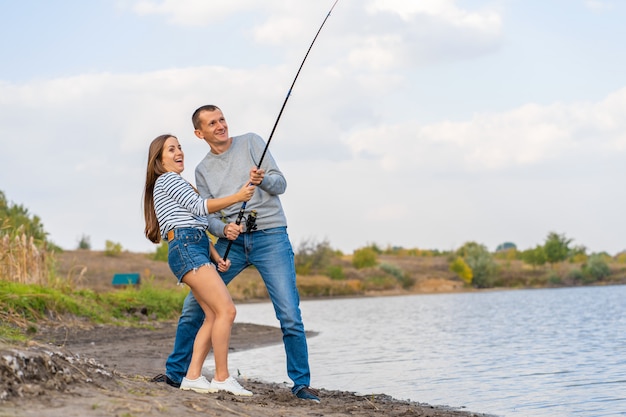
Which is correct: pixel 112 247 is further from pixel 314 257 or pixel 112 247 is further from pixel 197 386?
pixel 197 386

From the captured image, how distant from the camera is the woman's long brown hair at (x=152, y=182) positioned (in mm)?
5832

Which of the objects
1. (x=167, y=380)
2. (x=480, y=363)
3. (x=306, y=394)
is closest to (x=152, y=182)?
(x=167, y=380)

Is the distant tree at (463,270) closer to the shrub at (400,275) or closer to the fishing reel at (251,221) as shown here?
the shrub at (400,275)

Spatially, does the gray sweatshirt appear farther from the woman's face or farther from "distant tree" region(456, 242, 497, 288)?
"distant tree" region(456, 242, 497, 288)

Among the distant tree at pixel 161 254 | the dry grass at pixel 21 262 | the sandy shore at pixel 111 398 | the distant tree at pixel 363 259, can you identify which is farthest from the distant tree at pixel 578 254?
the sandy shore at pixel 111 398

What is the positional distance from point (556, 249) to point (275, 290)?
4852 centimetres

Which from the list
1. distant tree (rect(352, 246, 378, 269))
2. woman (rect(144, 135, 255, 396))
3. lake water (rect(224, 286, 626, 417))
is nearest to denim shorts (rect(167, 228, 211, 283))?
woman (rect(144, 135, 255, 396))

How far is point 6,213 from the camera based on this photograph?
2267cm

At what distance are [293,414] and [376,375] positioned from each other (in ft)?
14.0

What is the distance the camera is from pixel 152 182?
5.87 metres

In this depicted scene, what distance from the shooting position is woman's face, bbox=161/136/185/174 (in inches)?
229

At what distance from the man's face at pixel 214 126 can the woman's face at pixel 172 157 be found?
22cm

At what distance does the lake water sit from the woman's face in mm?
3027

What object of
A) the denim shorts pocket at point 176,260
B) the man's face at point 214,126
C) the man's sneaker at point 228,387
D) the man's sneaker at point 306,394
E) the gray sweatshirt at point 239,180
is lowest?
the man's sneaker at point 306,394
